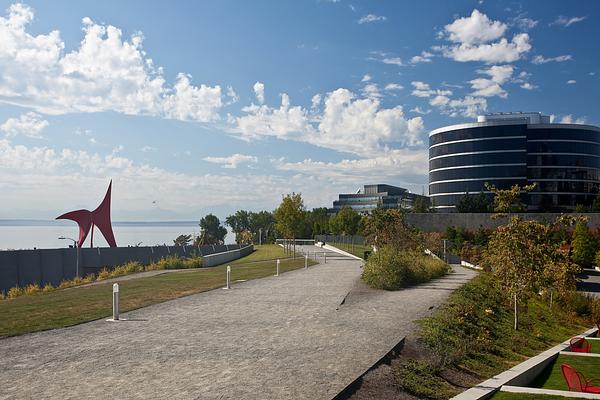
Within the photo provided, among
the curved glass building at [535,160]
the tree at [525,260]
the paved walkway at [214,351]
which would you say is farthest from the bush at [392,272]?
the curved glass building at [535,160]

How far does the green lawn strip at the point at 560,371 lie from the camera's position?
1127 cm

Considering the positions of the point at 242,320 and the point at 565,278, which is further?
the point at 565,278

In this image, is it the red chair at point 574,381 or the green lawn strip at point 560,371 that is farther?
the green lawn strip at point 560,371

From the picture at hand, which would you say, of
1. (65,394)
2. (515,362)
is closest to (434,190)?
(515,362)

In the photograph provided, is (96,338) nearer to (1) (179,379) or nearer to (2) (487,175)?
(1) (179,379)

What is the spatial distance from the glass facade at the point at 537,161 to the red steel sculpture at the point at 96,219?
7037 centimetres

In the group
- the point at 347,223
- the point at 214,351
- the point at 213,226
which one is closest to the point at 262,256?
Answer: the point at 347,223

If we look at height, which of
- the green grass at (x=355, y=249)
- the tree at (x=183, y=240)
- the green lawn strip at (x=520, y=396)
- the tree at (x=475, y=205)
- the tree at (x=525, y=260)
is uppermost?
the tree at (x=475, y=205)

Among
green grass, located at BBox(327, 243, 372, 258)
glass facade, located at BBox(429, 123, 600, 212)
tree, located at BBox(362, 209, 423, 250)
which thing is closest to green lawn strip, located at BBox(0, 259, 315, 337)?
tree, located at BBox(362, 209, 423, 250)

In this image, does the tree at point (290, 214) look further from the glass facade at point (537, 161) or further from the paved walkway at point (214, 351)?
the glass facade at point (537, 161)

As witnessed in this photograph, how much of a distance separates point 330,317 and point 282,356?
5067 millimetres

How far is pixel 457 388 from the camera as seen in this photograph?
9.93m

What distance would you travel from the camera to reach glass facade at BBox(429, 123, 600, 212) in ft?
325

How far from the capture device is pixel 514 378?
34.2ft
